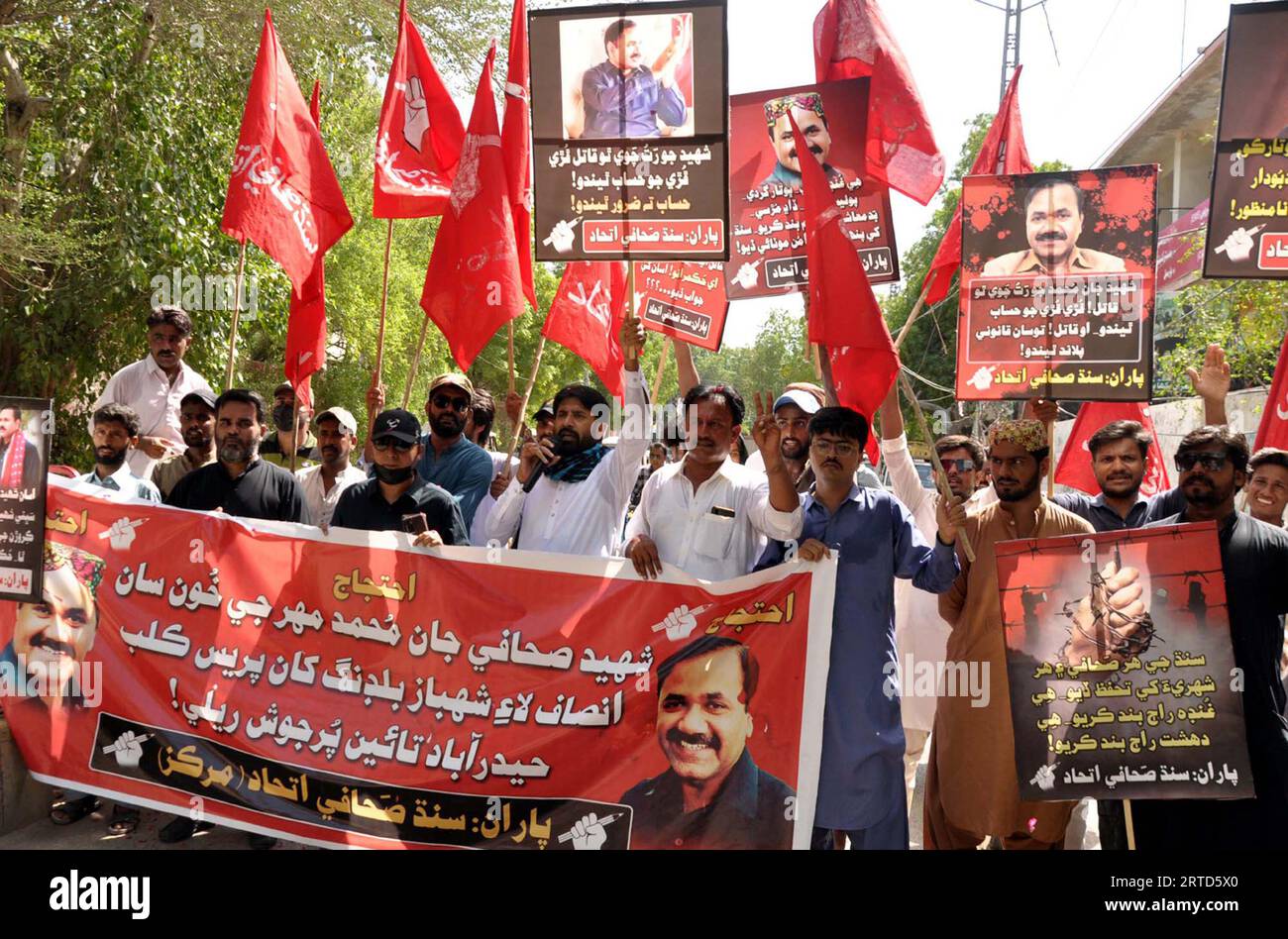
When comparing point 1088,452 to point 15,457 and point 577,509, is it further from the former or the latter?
point 15,457

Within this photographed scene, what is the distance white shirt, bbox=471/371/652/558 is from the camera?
483cm

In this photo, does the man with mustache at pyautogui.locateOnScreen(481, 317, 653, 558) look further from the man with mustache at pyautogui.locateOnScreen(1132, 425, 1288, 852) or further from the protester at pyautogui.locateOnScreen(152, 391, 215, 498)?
the man with mustache at pyautogui.locateOnScreen(1132, 425, 1288, 852)

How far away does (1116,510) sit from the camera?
16.0 feet

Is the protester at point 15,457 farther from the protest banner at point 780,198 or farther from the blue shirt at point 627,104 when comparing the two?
the protest banner at point 780,198

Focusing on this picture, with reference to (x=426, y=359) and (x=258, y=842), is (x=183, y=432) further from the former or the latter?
(x=426, y=359)

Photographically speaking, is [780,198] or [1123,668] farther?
[780,198]

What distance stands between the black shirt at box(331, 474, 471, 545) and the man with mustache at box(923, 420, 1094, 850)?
81.6 inches

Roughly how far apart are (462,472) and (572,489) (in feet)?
2.86

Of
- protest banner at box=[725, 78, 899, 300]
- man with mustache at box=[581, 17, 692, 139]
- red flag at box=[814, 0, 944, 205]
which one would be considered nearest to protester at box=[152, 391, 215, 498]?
man with mustache at box=[581, 17, 692, 139]

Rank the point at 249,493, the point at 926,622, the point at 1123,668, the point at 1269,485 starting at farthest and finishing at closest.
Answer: the point at 926,622, the point at 249,493, the point at 1269,485, the point at 1123,668

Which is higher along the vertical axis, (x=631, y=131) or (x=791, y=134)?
(x=791, y=134)

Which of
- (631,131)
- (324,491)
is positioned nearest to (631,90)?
(631,131)

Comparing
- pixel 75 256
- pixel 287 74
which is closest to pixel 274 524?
pixel 287 74

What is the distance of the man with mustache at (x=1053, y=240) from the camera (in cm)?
498
